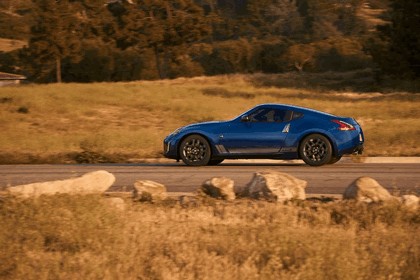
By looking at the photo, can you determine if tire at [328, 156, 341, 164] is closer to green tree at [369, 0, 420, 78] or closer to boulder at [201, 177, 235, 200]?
boulder at [201, 177, 235, 200]

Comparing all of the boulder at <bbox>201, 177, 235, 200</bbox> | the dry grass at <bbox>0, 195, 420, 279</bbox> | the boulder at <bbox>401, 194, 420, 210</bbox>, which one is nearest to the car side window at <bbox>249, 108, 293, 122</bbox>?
the boulder at <bbox>201, 177, 235, 200</bbox>

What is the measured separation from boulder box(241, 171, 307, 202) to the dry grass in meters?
0.34

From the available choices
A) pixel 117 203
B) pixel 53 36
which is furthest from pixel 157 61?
pixel 117 203

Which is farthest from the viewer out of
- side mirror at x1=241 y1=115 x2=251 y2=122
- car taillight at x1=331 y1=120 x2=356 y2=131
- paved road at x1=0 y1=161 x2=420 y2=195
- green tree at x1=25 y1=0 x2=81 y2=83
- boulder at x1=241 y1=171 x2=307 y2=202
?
green tree at x1=25 y1=0 x2=81 y2=83

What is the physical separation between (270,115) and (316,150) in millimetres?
1179

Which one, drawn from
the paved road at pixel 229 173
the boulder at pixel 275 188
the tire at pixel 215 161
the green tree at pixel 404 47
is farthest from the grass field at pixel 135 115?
the boulder at pixel 275 188

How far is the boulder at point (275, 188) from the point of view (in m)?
11.0

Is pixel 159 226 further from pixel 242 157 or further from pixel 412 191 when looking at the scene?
pixel 242 157

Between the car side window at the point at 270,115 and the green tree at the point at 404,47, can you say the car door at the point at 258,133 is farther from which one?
the green tree at the point at 404,47

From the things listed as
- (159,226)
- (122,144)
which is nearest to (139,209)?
(159,226)

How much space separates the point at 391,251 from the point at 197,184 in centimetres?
645

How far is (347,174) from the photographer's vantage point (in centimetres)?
1566

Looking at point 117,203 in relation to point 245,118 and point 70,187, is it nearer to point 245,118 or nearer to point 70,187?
point 70,187

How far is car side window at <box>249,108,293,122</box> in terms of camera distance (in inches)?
683
